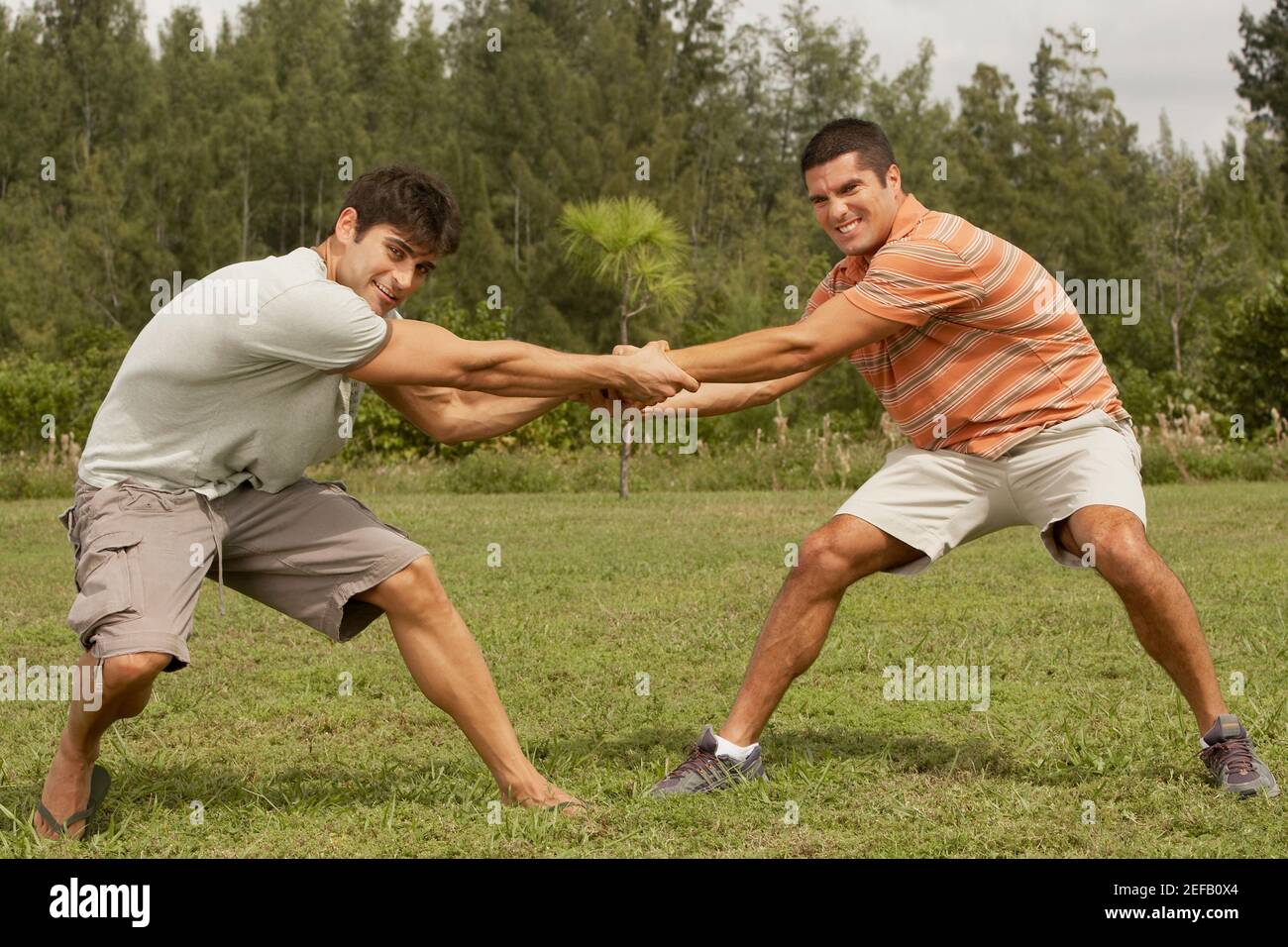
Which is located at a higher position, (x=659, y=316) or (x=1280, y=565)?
(x=659, y=316)

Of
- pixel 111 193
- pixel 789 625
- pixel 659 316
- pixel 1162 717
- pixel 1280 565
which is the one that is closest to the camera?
pixel 789 625

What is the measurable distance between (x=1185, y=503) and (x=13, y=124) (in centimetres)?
4248

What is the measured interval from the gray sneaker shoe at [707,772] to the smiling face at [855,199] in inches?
65.6

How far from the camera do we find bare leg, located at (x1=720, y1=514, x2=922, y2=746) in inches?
190

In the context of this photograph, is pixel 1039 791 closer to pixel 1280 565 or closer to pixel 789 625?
pixel 789 625

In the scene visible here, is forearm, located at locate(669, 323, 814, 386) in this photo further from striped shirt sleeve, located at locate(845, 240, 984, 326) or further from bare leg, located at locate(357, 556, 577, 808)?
bare leg, located at locate(357, 556, 577, 808)

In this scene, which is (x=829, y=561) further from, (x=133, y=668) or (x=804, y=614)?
(x=133, y=668)

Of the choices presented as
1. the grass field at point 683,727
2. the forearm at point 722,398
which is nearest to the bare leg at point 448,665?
the grass field at point 683,727

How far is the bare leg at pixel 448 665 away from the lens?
4.50 meters

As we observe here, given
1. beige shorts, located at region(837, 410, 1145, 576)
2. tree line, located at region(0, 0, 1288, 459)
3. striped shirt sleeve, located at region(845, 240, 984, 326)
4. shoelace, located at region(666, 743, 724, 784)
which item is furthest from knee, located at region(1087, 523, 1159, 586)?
tree line, located at region(0, 0, 1288, 459)

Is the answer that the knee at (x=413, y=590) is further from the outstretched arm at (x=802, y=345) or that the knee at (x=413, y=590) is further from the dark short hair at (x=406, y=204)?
the outstretched arm at (x=802, y=345)

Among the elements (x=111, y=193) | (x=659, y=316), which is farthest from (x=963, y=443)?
(x=111, y=193)

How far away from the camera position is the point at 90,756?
442 centimetres

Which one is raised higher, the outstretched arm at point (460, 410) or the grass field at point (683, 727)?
the outstretched arm at point (460, 410)
